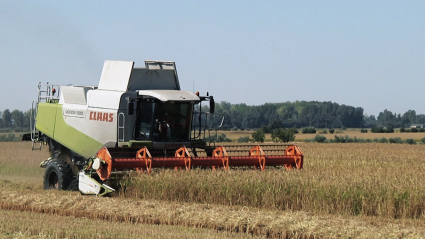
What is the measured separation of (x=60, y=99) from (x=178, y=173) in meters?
4.74

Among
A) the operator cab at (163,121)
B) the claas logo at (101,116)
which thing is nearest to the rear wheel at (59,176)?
the claas logo at (101,116)

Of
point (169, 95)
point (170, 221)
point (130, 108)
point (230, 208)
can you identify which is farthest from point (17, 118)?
point (170, 221)

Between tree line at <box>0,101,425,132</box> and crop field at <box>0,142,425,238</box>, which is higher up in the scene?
tree line at <box>0,101,425,132</box>

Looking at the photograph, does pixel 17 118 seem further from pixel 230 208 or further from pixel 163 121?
pixel 230 208

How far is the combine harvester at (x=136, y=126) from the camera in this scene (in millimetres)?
12855

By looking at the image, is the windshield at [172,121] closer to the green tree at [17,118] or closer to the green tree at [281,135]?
the green tree at [281,135]

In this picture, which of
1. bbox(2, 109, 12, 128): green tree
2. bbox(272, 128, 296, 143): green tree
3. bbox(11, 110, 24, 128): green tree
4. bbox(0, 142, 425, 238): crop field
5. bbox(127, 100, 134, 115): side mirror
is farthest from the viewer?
bbox(11, 110, 24, 128): green tree

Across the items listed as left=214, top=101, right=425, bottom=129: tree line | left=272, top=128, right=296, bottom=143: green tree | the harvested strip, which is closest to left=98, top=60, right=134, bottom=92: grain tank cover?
the harvested strip

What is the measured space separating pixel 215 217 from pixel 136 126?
15.3 feet

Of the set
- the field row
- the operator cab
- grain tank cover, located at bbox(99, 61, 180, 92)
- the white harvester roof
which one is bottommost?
the field row

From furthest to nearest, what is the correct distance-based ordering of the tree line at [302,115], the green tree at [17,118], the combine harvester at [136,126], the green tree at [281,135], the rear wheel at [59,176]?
the tree line at [302,115] → the green tree at [17,118] → the green tree at [281,135] → the rear wheel at [59,176] → the combine harvester at [136,126]

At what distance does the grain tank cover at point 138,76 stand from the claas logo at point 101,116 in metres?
0.61

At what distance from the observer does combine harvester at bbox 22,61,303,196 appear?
1285 cm

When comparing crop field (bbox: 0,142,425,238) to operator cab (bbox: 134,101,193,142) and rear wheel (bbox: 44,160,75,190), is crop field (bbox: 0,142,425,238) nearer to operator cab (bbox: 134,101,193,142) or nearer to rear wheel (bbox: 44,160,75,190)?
operator cab (bbox: 134,101,193,142)
